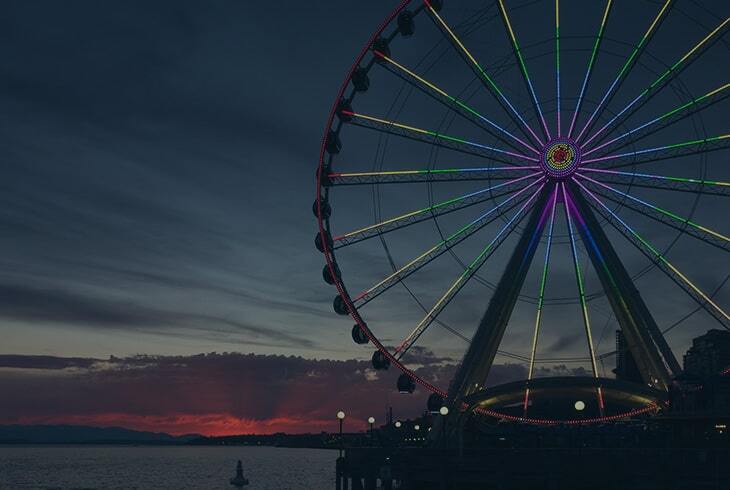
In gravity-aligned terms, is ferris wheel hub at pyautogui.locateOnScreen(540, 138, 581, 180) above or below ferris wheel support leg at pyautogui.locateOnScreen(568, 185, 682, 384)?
above

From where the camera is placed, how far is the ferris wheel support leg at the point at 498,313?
4956 cm

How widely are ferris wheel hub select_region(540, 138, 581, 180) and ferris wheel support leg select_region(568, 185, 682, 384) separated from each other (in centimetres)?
116

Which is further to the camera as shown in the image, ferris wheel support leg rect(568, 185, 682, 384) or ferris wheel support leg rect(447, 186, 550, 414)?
ferris wheel support leg rect(447, 186, 550, 414)

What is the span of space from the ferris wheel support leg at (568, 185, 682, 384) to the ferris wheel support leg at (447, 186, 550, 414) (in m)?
2.40

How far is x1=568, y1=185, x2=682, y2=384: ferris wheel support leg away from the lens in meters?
47.5

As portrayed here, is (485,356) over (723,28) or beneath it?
beneath

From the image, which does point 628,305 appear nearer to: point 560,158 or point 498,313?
point 498,313

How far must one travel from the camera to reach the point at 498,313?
50.2m

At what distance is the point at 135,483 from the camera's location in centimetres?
11988

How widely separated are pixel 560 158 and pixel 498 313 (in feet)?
30.7

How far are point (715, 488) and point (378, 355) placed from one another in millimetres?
19263

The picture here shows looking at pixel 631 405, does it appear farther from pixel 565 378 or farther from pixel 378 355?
pixel 378 355

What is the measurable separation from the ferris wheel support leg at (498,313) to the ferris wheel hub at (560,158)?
1.29 m

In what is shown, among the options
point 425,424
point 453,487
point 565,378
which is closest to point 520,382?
point 565,378
